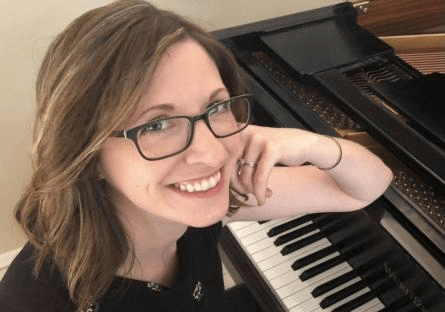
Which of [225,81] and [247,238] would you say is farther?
[247,238]

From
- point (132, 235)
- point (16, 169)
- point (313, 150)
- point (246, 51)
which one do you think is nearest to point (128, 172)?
point (132, 235)

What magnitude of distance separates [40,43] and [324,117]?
1.21 m

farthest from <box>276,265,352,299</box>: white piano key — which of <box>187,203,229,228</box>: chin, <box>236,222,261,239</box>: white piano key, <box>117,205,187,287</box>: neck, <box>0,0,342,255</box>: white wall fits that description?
<box>0,0,342,255</box>: white wall

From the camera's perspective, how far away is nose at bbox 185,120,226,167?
800mm

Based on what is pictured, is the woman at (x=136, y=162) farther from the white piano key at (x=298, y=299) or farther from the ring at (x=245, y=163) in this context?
the white piano key at (x=298, y=299)

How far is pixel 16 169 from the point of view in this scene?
2123mm

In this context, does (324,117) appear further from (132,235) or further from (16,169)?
(16,169)

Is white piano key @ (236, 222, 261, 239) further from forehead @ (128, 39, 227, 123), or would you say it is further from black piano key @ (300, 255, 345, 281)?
forehead @ (128, 39, 227, 123)

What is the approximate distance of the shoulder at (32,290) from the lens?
0.88 metres

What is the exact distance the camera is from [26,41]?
1.84 meters

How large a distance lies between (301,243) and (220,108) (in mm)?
615

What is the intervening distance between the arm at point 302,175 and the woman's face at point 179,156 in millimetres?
202

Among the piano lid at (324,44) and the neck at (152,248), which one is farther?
the piano lid at (324,44)

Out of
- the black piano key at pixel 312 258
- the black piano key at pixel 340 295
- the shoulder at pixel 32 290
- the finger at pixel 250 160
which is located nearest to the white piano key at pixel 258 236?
the black piano key at pixel 312 258
